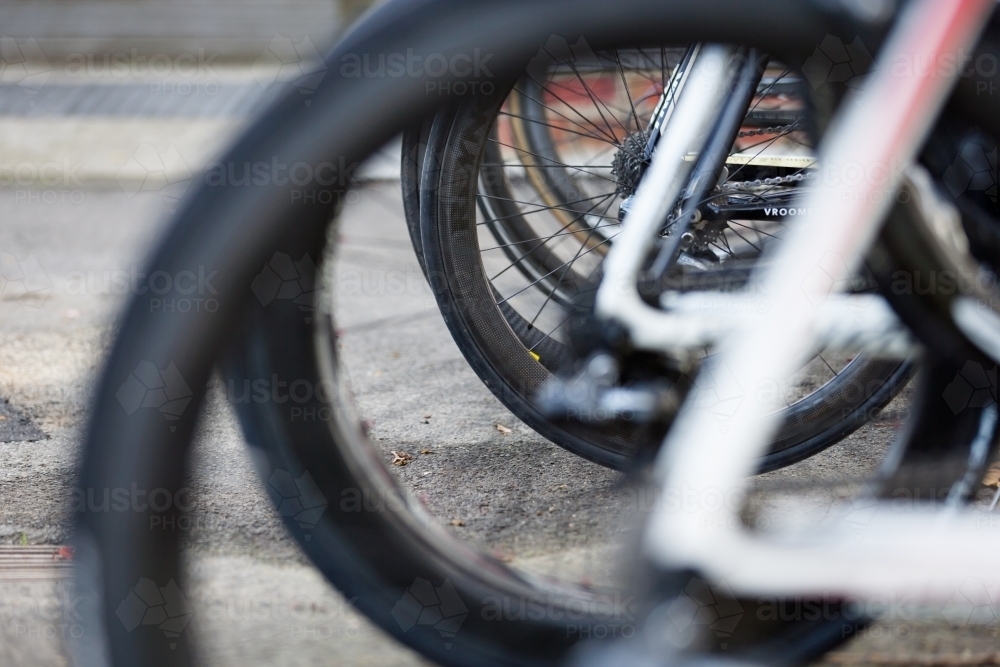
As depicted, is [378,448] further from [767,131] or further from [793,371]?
[793,371]

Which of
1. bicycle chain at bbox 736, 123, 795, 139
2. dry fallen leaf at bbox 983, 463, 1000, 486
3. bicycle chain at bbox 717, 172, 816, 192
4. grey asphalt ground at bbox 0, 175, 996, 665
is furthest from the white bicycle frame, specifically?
bicycle chain at bbox 736, 123, 795, 139

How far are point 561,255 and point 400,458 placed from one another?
913 mm

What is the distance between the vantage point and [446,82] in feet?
3.22

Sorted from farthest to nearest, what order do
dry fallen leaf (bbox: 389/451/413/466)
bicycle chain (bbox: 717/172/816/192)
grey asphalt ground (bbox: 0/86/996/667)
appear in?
dry fallen leaf (bbox: 389/451/413/466) → bicycle chain (bbox: 717/172/816/192) → grey asphalt ground (bbox: 0/86/996/667)

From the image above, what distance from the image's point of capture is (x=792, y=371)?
107 cm

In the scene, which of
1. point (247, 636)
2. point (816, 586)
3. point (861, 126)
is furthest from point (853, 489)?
point (247, 636)

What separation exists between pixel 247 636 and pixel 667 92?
1471 mm

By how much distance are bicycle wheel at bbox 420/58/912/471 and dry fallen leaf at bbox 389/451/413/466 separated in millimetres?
473

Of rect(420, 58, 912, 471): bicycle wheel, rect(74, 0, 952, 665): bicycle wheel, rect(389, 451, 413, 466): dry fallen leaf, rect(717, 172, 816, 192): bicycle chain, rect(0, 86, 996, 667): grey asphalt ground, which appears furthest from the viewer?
rect(389, 451, 413, 466): dry fallen leaf

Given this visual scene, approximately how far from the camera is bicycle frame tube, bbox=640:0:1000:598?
100cm

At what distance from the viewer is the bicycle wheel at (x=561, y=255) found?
1868mm

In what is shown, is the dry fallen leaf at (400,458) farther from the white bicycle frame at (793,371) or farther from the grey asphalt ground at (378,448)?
the white bicycle frame at (793,371)

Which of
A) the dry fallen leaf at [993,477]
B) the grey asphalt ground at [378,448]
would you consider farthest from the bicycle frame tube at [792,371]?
the dry fallen leaf at [993,477]

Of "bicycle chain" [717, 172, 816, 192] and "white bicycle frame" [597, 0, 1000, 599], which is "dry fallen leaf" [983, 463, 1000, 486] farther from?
"white bicycle frame" [597, 0, 1000, 599]
